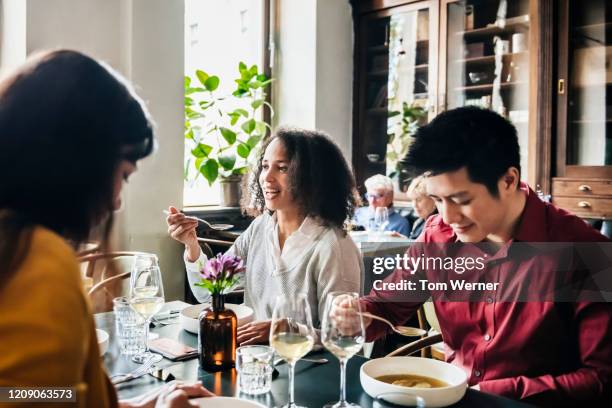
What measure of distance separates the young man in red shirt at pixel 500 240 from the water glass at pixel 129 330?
0.78 meters

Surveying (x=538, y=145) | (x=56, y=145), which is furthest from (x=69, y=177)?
(x=538, y=145)

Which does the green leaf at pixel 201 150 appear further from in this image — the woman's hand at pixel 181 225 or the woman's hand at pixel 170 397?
the woman's hand at pixel 170 397

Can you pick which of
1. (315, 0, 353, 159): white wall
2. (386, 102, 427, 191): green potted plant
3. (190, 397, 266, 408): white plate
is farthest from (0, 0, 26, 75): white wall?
(386, 102, 427, 191): green potted plant

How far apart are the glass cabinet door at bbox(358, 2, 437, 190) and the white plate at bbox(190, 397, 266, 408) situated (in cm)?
369

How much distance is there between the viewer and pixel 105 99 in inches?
28.6

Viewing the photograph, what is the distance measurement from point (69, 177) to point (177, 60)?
Answer: 3.03m

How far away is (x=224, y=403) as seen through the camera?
39.7 inches

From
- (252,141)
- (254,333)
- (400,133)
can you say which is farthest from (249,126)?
(254,333)

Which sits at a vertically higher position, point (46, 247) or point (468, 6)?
point (468, 6)

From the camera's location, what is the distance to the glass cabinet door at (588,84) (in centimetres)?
359

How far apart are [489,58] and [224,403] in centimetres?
379

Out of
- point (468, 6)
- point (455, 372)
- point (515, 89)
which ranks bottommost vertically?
point (455, 372)

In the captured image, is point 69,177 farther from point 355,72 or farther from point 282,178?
point 355,72

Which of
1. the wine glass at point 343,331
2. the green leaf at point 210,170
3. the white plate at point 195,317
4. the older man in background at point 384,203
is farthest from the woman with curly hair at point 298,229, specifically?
the older man in background at point 384,203
